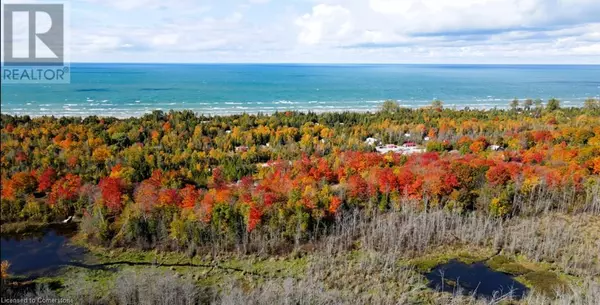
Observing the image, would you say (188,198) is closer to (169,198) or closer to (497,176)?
(169,198)

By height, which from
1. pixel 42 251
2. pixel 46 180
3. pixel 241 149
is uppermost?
pixel 241 149

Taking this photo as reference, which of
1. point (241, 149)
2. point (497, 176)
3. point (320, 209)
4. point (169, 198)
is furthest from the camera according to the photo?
point (241, 149)

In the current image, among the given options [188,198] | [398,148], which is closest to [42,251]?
[188,198]

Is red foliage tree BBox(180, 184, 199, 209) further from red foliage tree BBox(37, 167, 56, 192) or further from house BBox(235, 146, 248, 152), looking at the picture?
house BBox(235, 146, 248, 152)

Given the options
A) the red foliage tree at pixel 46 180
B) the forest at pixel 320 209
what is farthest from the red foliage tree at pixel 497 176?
the red foliage tree at pixel 46 180

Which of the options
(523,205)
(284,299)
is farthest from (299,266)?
(523,205)

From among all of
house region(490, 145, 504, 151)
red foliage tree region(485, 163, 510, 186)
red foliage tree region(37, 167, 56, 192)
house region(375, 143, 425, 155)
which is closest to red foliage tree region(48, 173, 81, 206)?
red foliage tree region(37, 167, 56, 192)
